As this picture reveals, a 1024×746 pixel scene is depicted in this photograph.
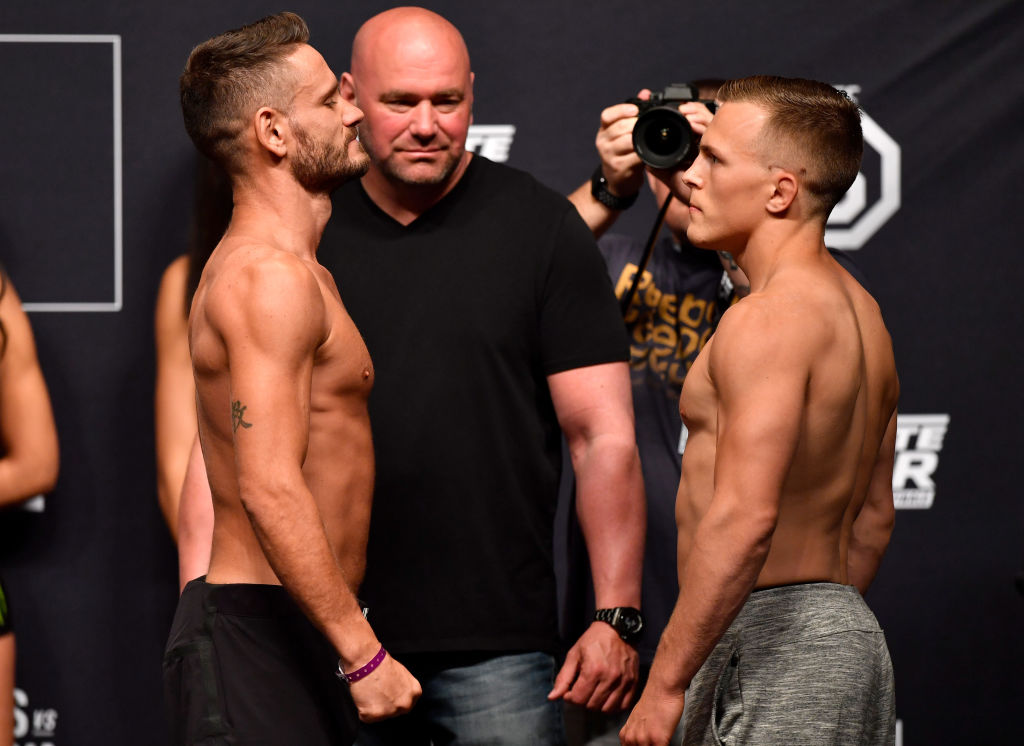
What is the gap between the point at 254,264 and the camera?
1.52 m

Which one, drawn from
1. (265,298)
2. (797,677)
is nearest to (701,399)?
(797,677)

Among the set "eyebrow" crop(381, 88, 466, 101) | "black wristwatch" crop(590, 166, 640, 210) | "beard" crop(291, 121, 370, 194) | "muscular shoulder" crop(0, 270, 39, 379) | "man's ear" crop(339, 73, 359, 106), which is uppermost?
"man's ear" crop(339, 73, 359, 106)

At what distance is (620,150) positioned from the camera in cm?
225

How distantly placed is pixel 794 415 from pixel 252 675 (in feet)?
2.56

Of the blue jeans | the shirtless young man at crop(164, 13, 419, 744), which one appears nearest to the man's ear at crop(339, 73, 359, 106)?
the shirtless young man at crop(164, 13, 419, 744)

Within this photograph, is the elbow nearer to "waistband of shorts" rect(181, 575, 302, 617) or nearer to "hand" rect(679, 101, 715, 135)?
"waistband of shorts" rect(181, 575, 302, 617)

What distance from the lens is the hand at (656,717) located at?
1.54 metres

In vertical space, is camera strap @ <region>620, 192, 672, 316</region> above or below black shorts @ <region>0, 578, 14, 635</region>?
above

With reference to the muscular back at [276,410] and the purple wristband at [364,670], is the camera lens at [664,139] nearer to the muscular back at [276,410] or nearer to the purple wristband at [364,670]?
the muscular back at [276,410]

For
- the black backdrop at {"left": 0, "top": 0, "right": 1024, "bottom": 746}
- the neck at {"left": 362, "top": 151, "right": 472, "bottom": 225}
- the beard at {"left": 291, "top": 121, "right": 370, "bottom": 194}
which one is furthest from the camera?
the black backdrop at {"left": 0, "top": 0, "right": 1024, "bottom": 746}

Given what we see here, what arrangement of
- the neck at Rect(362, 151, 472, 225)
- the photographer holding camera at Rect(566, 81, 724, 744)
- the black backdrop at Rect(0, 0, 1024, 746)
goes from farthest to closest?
1. the black backdrop at Rect(0, 0, 1024, 746)
2. the photographer holding camera at Rect(566, 81, 724, 744)
3. the neck at Rect(362, 151, 472, 225)

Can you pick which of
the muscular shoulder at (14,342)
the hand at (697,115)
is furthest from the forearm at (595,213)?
the muscular shoulder at (14,342)

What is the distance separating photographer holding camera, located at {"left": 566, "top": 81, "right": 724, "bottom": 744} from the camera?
231cm

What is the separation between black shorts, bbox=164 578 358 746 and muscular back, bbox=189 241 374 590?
48 mm
